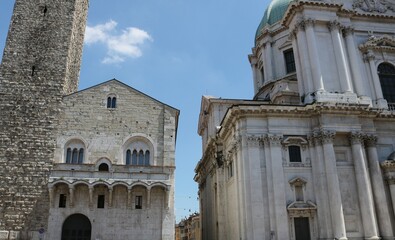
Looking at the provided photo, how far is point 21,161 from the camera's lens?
24.8m

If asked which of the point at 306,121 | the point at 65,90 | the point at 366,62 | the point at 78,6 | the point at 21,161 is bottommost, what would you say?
the point at 21,161

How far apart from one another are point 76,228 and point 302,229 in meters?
14.8

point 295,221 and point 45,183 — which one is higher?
point 45,183

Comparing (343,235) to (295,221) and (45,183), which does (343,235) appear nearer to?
(295,221)

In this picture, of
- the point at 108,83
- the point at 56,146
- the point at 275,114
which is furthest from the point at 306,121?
the point at 56,146

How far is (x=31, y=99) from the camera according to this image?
26625mm

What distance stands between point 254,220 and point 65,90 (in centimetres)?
1755

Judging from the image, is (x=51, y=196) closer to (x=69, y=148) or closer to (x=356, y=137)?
(x=69, y=148)

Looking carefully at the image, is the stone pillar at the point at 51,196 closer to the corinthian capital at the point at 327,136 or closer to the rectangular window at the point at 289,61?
the corinthian capital at the point at 327,136

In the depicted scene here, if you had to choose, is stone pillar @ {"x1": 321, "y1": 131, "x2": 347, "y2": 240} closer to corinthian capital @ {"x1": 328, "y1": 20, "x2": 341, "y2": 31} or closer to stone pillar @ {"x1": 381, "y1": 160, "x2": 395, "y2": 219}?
stone pillar @ {"x1": 381, "y1": 160, "x2": 395, "y2": 219}

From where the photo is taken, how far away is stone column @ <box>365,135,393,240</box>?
22516 millimetres

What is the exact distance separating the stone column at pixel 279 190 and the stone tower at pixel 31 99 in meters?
15.2

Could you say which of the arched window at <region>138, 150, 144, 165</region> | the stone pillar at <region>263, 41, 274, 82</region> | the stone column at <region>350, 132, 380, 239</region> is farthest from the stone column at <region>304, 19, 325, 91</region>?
the arched window at <region>138, 150, 144, 165</region>

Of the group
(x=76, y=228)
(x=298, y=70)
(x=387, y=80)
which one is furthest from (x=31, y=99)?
(x=387, y=80)
